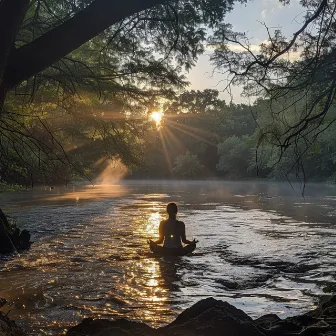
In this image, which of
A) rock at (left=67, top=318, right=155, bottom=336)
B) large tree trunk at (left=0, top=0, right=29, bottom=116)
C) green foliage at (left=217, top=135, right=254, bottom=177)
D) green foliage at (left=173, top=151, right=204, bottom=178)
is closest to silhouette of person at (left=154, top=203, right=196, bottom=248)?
rock at (left=67, top=318, right=155, bottom=336)

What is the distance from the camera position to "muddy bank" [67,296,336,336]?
439 cm

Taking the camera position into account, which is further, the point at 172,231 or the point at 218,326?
the point at 172,231

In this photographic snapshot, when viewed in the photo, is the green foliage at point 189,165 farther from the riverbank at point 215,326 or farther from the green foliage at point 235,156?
the riverbank at point 215,326

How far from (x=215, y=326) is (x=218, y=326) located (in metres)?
0.03

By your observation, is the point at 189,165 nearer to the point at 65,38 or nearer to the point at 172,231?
A: the point at 172,231

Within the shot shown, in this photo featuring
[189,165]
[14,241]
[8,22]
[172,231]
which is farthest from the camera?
[189,165]

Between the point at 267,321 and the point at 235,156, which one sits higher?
the point at 235,156

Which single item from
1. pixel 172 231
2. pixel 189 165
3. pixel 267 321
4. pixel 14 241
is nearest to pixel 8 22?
pixel 267 321

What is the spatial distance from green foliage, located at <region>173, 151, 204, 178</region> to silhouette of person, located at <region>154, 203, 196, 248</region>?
72.8 metres

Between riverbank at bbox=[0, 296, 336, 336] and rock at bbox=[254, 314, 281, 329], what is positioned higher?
riverbank at bbox=[0, 296, 336, 336]

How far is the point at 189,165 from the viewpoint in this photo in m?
85.2

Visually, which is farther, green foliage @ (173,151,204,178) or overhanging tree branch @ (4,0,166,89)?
green foliage @ (173,151,204,178)

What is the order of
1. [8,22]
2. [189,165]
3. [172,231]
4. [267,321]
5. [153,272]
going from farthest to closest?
[189,165]
[172,231]
[153,272]
[267,321]
[8,22]

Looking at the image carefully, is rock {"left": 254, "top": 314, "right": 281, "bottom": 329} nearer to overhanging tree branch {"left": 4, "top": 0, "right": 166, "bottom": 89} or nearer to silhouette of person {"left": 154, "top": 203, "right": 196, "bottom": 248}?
overhanging tree branch {"left": 4, "top": 0, "right": 166, "bottom": 89}
